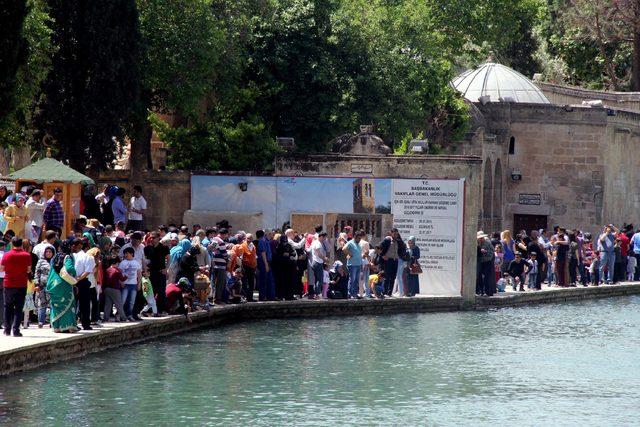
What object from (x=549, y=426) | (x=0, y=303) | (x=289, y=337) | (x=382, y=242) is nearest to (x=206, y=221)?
(x=382, y=242)

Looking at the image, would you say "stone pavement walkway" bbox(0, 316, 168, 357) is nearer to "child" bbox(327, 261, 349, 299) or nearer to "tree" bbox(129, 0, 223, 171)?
"child" bbox(327, 261, 349, 299)

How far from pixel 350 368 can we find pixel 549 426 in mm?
4942

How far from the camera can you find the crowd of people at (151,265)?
853 inches

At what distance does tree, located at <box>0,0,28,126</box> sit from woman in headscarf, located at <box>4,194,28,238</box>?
277cm

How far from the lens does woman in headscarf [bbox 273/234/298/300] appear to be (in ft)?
94.7

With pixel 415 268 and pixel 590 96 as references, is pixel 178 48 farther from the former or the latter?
pixel 590 96

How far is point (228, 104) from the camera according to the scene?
123 ft

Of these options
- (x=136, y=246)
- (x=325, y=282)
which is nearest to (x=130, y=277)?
(x=136, y=246)

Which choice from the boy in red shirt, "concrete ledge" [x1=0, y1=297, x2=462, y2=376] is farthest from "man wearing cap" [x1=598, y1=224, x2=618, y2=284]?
the boy in red shirt

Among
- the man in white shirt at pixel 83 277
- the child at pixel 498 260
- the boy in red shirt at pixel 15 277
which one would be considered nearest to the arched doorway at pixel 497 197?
the child at pixel 498 260

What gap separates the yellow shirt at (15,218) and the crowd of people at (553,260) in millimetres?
11433

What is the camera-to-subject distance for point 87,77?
32438 millimetres

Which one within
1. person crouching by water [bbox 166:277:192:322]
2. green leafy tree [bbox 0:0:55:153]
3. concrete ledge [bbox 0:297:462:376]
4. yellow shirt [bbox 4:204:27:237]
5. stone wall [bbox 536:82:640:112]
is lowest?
concrete ledge [bbox 0:297:462:376]

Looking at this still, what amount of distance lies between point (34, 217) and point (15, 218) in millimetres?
885
